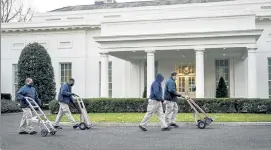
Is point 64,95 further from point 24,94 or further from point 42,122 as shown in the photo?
point 42,122

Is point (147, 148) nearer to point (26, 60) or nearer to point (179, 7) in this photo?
point (26, 60)

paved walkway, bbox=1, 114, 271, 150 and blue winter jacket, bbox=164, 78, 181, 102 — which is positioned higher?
blue winter jacket, bbox=164, 78, 181, 102

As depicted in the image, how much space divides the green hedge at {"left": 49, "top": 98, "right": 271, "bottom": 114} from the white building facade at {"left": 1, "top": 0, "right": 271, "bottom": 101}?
2085mm

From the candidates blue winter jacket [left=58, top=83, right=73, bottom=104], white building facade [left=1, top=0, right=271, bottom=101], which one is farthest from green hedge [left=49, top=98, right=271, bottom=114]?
blue winter jacket [left=58, top=83, right=73, bottom=104]

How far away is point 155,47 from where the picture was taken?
25062 millimetres

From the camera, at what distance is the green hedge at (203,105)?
21328 mm

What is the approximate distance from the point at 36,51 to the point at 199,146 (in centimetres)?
2208

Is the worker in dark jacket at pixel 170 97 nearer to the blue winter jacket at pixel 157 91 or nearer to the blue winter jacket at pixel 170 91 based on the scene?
the blue winter jacket at pixel 170 91

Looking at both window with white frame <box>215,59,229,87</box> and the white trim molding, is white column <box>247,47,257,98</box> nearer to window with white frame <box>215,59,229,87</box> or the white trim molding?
the white trim molding

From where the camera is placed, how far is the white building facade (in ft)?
79.7

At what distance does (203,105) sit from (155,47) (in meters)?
5.29

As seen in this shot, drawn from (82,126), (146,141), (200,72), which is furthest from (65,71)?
(146,141)

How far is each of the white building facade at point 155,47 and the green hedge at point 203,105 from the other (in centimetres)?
209

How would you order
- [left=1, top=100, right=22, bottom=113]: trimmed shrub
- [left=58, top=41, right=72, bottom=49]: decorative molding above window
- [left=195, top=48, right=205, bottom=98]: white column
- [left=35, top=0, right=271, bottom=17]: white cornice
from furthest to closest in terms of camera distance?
1. [left=58, top=41, right=72, bottom=49]: decorative molding above window
2. [left=35, top=0, right=271, bottom=17]: white cornice
3. [left=1, top=100, right=22, bottom=113]: trimmed shrub
4. [left=195, top=48, right=205, bottom=98]: white column
